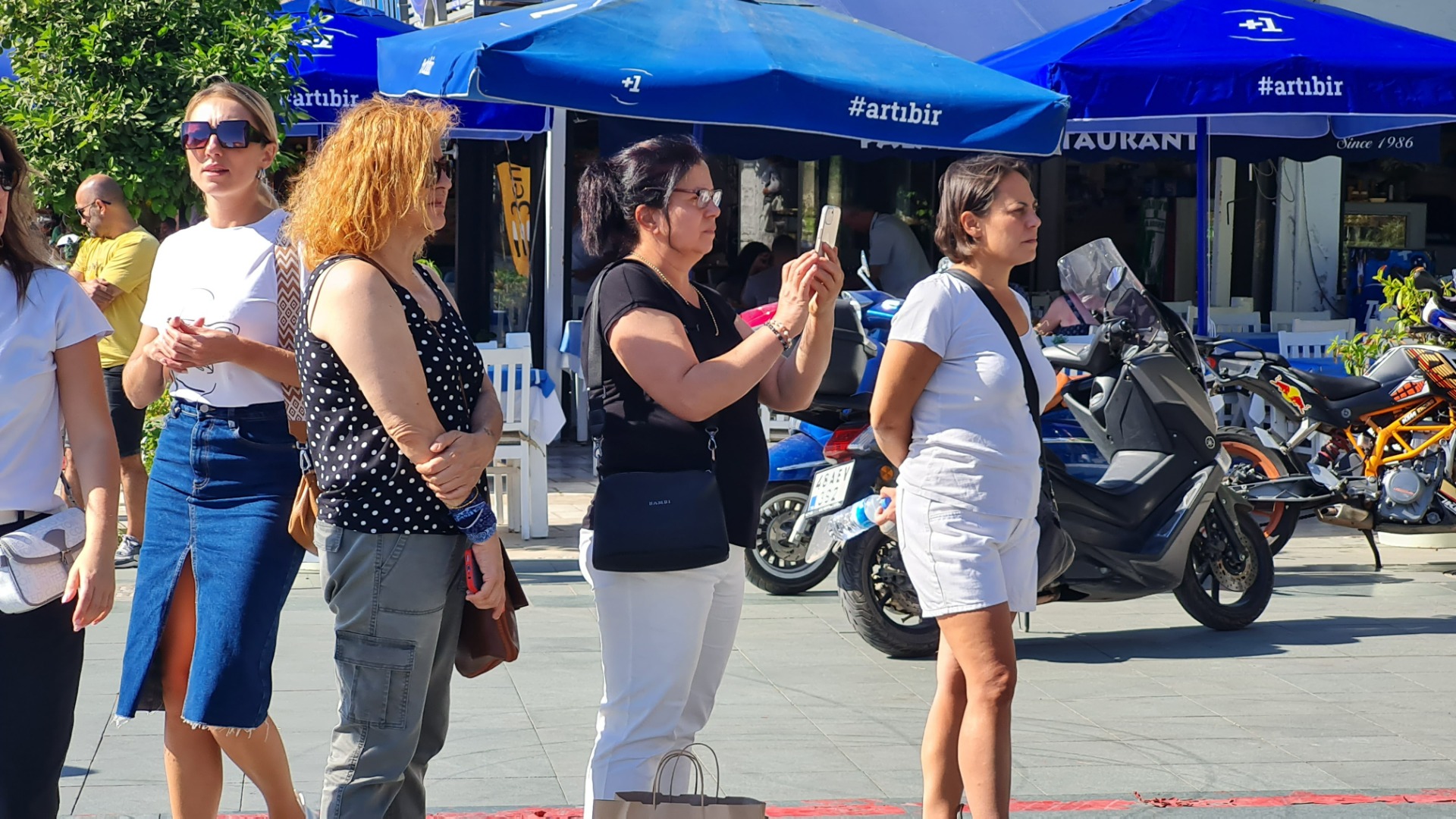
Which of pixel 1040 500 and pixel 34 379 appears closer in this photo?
pixel 34 379

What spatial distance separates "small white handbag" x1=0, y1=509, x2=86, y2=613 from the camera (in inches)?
122

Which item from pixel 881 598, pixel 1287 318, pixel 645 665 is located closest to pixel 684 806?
pixel 645 665

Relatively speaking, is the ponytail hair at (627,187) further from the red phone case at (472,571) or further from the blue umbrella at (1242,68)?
the blue umbrella at (1242,68)

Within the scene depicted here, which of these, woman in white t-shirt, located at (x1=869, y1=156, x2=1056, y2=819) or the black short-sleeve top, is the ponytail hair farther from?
woman in white t-shirt, located at (x1=869, y1=156, x2=1056, y2=819)

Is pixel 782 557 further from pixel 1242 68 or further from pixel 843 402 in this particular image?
pixel 1242 68

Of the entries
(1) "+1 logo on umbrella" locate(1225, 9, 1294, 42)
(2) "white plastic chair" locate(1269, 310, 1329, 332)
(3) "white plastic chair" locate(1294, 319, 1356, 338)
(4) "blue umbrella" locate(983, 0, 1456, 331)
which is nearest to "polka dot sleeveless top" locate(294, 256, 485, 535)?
(4) "blue umbrella" locate(983, 0, 1456, 331)

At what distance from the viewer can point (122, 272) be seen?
7.84m

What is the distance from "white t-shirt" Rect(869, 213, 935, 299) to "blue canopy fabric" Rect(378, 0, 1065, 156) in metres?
3.08

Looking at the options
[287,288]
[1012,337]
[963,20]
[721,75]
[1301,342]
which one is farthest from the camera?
[963,20]

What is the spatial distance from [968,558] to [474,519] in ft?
4.23

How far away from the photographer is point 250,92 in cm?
387

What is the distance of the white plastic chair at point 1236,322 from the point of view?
43.4 ft

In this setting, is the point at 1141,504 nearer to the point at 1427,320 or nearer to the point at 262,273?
the point at 1427,320

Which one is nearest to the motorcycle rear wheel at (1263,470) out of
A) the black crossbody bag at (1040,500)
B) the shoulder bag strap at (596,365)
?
the black crossbody bag at (1040,500)
